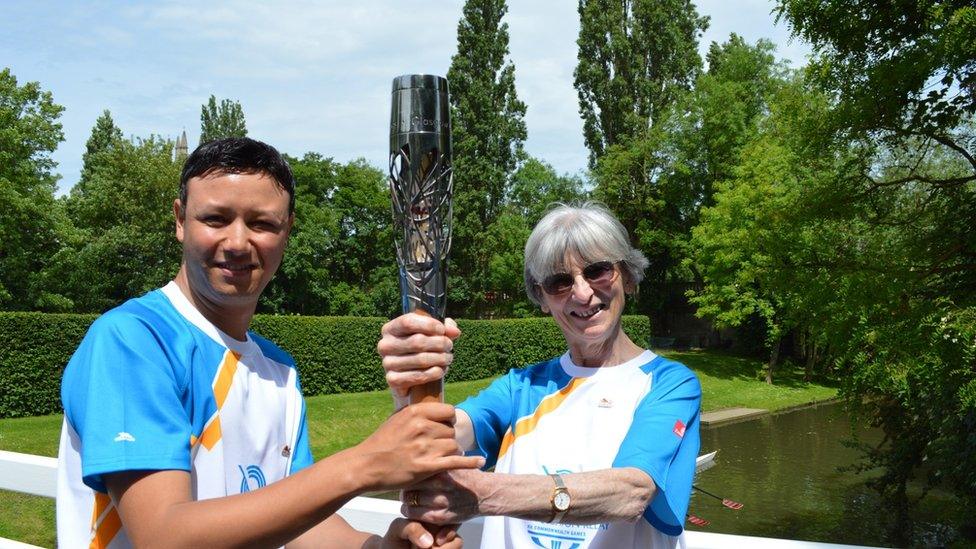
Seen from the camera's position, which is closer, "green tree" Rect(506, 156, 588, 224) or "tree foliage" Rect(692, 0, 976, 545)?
"tree foliage" Rect(692, 0, 976, 545)

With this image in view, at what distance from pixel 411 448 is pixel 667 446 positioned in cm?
86

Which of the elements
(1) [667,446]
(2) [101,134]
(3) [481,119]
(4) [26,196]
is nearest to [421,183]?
(1) [667,446]

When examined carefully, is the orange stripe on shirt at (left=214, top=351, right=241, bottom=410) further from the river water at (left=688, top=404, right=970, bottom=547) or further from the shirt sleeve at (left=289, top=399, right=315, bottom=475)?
the river water at (left=688, top=404, right=970, bottom=547)

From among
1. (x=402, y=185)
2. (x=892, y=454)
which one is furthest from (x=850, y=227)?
(x=402, y=185)

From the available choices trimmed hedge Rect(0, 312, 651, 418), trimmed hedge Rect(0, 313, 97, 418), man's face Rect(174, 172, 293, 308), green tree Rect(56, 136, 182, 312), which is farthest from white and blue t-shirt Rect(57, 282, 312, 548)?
green tree Rect(56, 136, 182, 312)

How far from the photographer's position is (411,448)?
5.29 feet

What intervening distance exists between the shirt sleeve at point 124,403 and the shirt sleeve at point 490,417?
0.99 meters

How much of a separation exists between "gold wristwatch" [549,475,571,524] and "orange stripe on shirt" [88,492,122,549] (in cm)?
95

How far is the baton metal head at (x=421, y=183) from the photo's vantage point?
181 cm

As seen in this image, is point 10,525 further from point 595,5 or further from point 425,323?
point 595,5

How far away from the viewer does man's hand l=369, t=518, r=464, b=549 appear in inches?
71.1

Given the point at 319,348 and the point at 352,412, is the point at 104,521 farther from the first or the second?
the point at 319,348

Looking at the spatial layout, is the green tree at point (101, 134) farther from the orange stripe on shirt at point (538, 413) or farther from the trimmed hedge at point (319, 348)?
the orange stripe on shirt at point (538, 413)

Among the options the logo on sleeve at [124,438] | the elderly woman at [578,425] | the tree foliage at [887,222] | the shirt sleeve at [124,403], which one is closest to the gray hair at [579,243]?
the elderly woman at [578,425]
